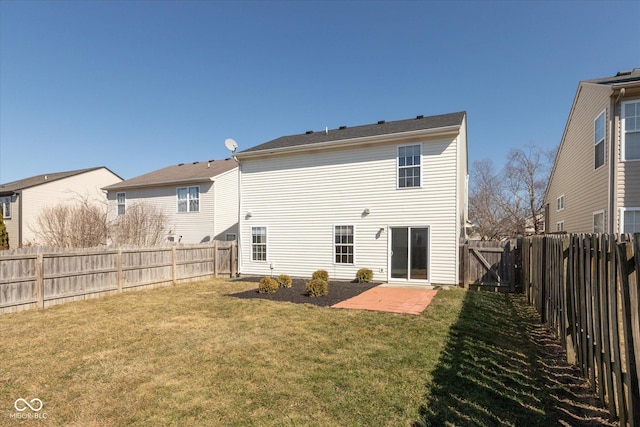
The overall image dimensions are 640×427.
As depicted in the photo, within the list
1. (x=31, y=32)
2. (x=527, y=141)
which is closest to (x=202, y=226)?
(x=31, y=32)

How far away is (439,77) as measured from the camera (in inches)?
604

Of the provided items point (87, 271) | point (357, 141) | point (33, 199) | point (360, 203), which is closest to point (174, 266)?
point (87, 271)

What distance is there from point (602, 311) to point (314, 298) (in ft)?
22.4

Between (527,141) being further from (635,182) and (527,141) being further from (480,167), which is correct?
(635,182)

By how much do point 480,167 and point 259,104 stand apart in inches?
981

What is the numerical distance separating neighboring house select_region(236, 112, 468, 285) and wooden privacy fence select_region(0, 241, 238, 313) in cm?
293

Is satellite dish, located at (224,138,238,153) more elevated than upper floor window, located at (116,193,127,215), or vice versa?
satellite dish, located at (224,138,238,153)

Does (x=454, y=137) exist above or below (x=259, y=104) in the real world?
below

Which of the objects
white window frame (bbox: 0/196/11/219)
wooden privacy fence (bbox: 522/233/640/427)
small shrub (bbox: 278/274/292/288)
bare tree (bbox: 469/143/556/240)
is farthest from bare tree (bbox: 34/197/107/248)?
bare tree (bbox: 469/143/556/240)

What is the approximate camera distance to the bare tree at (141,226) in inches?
696

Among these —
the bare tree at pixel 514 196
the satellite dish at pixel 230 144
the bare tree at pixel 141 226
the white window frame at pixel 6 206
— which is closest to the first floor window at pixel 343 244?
the satellite dish at pixel 230 144

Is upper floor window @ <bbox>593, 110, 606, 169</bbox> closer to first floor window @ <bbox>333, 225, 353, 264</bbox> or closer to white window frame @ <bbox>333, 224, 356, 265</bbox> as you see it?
white window frame @ <bbox>333, 224, 356, 265</bbox>

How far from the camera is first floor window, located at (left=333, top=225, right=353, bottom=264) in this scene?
1234 centimetres

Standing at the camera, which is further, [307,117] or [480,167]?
[480,167]
